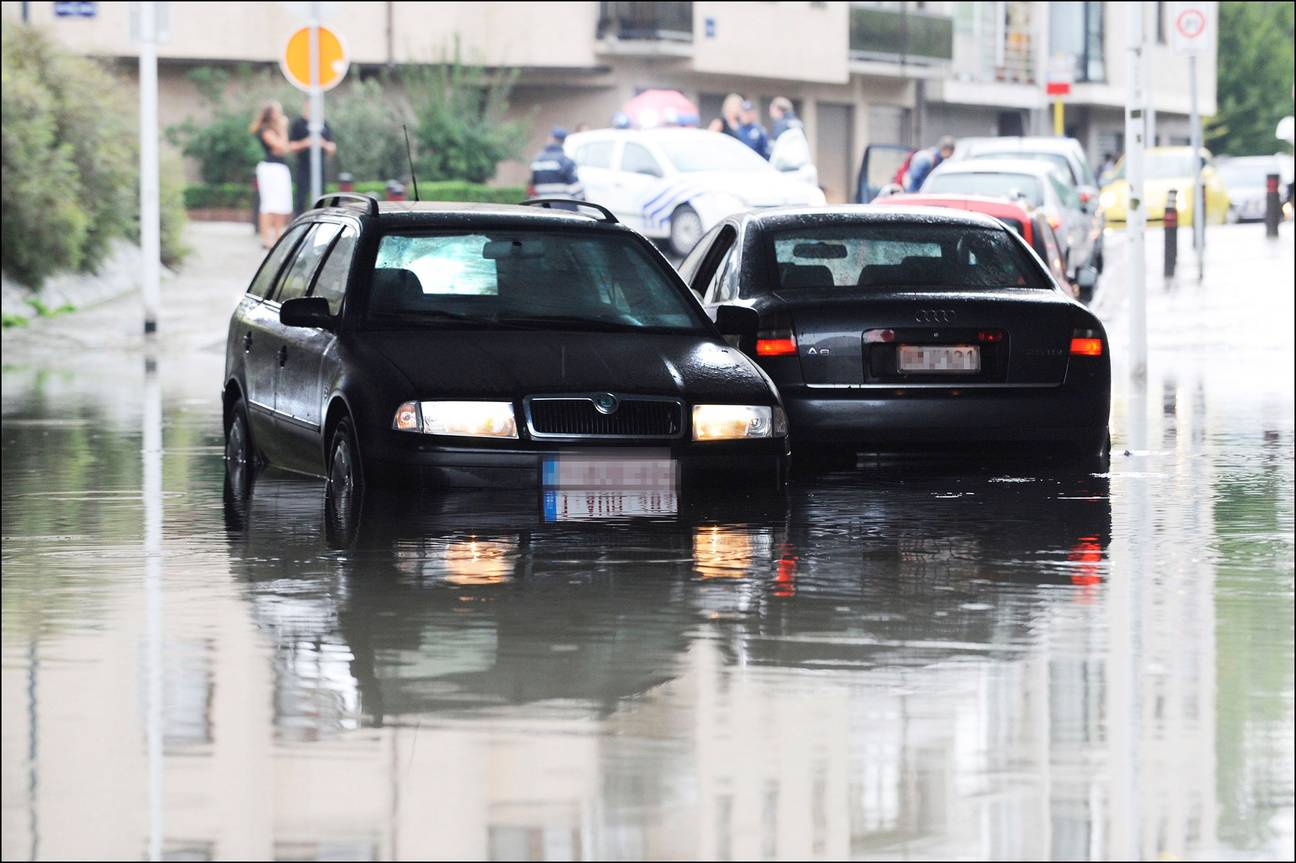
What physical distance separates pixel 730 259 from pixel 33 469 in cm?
347

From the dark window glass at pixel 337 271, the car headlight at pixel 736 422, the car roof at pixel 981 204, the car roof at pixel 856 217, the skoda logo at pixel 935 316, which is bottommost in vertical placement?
the car headlight at pixel 736 422

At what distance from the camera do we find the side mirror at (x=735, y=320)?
39.0 feet

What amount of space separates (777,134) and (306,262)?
29329mm

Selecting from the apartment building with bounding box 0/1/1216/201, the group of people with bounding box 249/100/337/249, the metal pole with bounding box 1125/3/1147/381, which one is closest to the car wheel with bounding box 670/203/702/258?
the group of people with bounding box 249/100/337/249

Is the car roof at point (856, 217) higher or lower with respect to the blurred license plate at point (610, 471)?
higher

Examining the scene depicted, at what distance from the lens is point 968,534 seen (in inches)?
431

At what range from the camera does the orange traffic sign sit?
2739 centimetres

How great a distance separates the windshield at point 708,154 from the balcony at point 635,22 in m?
18.6

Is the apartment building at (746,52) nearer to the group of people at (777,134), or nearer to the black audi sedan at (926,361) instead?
the group of people at (777,134)

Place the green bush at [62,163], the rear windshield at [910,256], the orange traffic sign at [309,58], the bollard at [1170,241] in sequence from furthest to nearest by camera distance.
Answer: the bollard at [1170,241], the orange traffic sign at [309,58], the green bush at [62,163], the rear windshield at [910,256]

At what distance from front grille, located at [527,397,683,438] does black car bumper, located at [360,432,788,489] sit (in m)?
0.05

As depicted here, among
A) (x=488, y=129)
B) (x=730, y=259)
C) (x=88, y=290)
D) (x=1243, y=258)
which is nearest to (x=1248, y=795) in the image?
(x=730, y=259)

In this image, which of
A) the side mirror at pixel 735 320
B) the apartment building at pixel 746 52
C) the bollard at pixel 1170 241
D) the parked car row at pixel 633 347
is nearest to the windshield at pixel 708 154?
the bollard at pixel 1170 241

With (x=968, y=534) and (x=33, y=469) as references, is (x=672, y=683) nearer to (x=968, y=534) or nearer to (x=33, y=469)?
(x=968, y=534)
